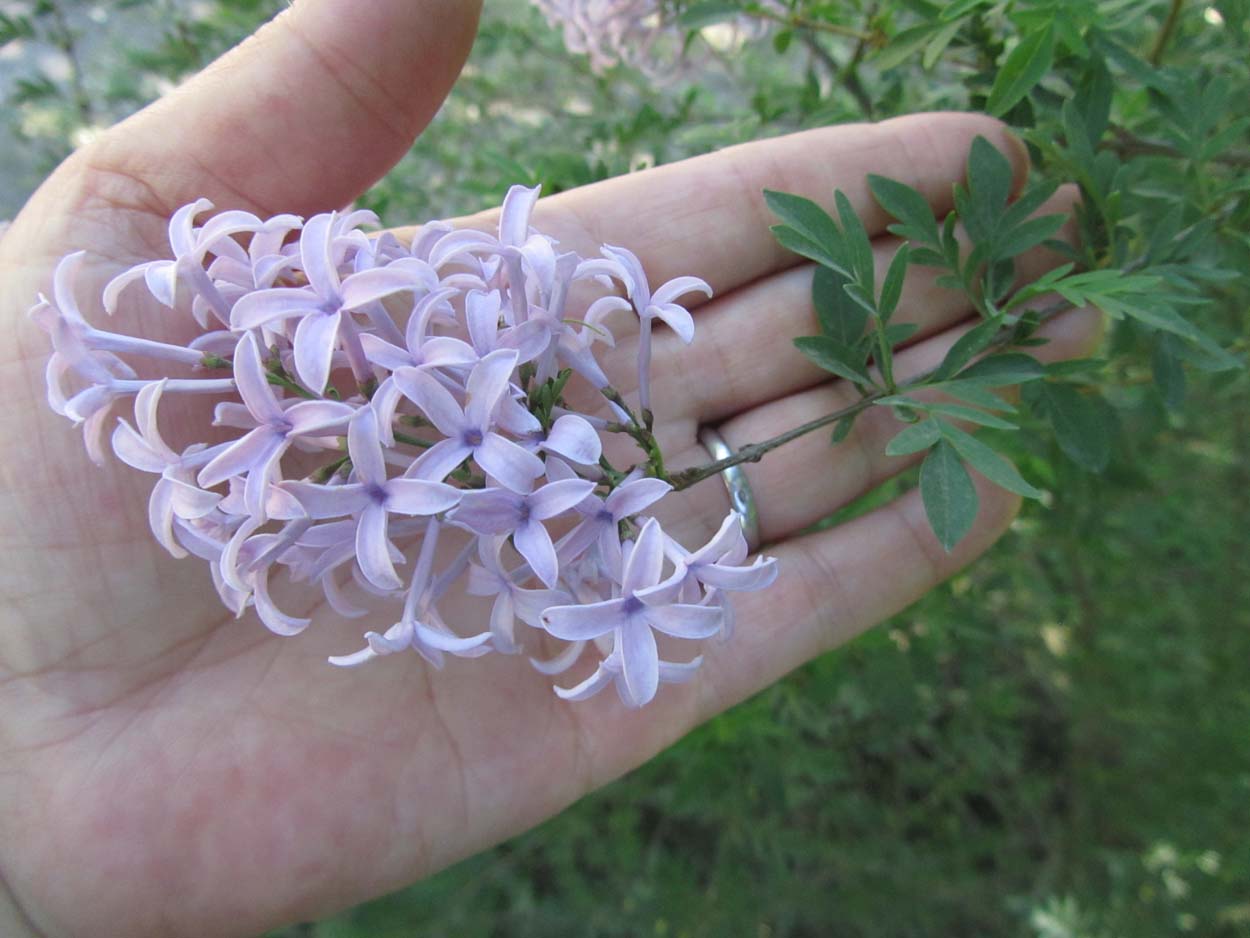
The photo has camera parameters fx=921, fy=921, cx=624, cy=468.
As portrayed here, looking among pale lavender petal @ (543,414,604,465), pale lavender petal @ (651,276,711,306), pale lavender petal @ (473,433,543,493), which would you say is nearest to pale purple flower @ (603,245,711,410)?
pale lavender petal @ (651,276,711,306)

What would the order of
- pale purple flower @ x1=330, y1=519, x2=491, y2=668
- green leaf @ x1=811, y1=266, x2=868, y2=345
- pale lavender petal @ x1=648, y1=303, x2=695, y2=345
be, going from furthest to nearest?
green leaf @ x1=811, y1=266, x2=868, y2=345 < pale lavender petal @ x1=648, y1=303, x2=695, y2=345 < pale purple flower @ x1=330, y1=519, x2=491, y2=668

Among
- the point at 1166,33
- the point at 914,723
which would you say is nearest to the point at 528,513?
the point at 1166,33

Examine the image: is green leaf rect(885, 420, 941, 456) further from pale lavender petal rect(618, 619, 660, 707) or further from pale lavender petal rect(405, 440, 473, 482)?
pale lavender petal rect(405, 440, 473, 482)

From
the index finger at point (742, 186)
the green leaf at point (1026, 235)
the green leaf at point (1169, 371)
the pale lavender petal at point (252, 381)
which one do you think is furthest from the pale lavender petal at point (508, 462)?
the green leaf at point (1169, 371)

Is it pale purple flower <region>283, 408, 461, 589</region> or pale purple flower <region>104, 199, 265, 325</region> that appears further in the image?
pale purple flower <region>104, 199, 265, 325</region>

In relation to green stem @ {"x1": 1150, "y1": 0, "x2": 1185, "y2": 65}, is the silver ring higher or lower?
lower

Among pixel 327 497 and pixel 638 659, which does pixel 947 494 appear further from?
pixel 327 497

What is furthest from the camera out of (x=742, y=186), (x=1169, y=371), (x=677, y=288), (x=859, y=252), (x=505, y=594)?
(x=742, y=186)
